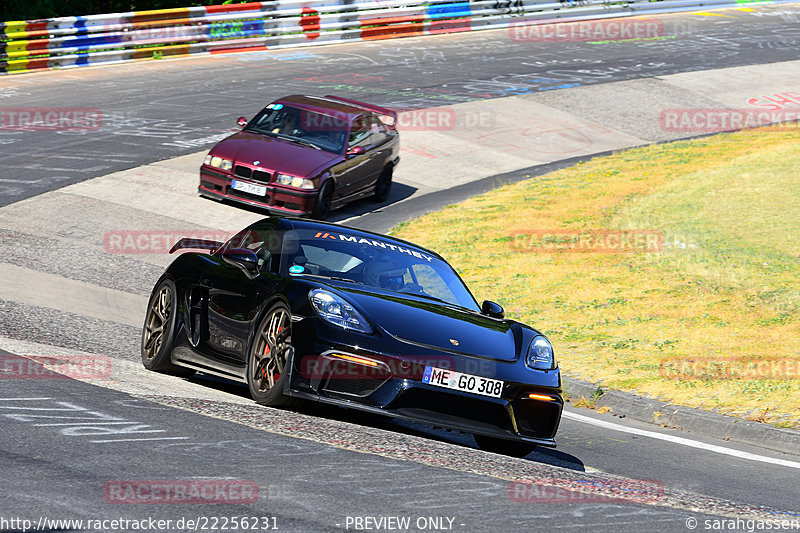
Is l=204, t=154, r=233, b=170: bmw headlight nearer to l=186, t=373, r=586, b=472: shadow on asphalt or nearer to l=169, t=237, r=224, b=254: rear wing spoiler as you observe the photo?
l=169, t=237, r=224, b=254: rear wing spoiler

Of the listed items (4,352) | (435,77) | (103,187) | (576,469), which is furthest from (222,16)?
(576,469)

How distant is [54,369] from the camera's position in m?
8.08

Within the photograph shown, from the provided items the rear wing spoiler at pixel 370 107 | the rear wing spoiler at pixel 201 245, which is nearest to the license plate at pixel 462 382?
the rear wing spoiler at pixel 201 245

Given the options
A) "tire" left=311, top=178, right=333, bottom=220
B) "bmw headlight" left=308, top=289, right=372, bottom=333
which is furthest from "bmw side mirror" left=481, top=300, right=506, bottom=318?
"tire" left=311, top=178, right=333, bottom=220

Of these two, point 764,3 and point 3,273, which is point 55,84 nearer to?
point 3,273

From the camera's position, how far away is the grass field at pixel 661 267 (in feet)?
34.7

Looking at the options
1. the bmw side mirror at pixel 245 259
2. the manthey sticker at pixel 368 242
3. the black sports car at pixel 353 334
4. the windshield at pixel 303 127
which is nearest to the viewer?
the black sports car at pixel 353 334

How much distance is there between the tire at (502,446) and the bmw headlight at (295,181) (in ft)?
30.8

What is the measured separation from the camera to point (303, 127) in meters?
18.3

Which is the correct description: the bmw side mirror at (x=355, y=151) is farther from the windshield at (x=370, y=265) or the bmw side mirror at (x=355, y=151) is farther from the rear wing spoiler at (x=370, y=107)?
the windshield at (x=370, y=265)

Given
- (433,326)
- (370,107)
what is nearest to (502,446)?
(433,326)

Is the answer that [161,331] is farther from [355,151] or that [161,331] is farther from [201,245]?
[355,151]

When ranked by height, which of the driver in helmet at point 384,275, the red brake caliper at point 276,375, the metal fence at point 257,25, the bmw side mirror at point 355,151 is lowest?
the bmw side mirror at point 355,151

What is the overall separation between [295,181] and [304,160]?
0.52m
